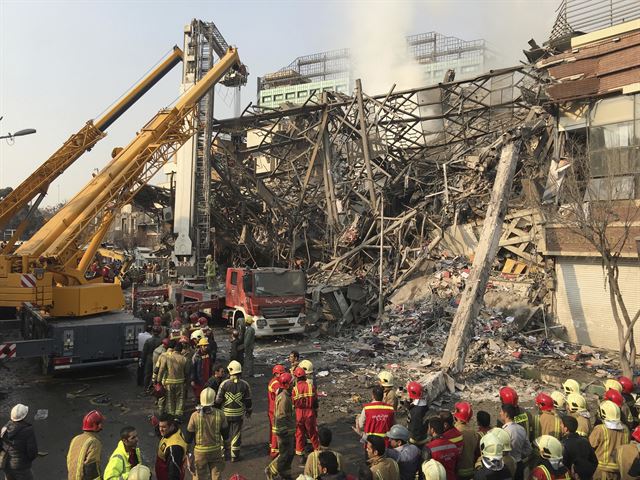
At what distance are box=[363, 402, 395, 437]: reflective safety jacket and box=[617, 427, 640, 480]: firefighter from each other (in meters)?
2.34

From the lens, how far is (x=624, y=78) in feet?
47.3

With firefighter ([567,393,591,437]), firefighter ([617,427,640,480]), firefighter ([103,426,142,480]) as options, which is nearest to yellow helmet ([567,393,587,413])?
firefighter ([567,393,591,437])

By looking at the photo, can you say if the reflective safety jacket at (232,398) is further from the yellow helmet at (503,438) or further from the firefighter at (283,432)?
the yellow helmet at (503,438)

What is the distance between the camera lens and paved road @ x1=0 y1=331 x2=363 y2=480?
6.91m

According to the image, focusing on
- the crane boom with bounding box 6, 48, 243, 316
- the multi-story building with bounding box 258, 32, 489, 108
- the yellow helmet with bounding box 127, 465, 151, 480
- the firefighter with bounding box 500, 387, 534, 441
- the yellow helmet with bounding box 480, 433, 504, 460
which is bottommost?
the firefighter with bounding box 500, 387, 534, 441

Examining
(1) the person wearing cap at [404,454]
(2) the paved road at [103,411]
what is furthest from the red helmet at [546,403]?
(2) the paved road at [103,411]

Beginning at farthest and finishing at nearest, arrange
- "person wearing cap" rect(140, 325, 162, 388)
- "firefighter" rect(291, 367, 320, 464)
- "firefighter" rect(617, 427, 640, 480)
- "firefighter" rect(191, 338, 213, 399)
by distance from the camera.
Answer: "person wearing cap" rect(140, 325, 162, 388)
"firefighter" rect(191, 338, 213, 399)
"firefighter" rect(291, 367, 320, 464)
"firefighter" rect(617, 427, 640, 480)

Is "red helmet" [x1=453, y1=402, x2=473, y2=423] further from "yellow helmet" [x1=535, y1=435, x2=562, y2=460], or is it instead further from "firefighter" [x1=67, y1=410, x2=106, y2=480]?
"firefighter" [x1=67, y1=410, x2=106, y2=480]

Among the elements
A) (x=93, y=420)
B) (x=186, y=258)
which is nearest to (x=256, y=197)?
(x=186, y=258)

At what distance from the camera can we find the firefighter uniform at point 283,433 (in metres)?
6.06

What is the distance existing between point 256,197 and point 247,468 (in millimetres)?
19258

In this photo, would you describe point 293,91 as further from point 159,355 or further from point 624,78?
point 159,355

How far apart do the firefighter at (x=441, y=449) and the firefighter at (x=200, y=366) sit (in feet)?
17.2

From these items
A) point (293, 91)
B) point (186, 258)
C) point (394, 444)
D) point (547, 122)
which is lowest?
point (394, 444)
